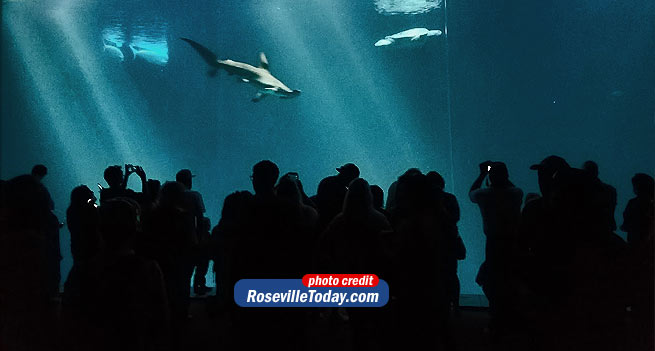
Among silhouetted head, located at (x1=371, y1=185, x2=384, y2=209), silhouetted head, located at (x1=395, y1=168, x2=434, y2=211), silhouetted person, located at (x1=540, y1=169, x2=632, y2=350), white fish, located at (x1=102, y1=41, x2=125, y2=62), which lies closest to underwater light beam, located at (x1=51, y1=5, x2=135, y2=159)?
white fish, located at (x1=102, y1=41, x2=125, y2=62)

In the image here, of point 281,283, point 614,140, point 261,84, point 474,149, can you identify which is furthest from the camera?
point 614,140

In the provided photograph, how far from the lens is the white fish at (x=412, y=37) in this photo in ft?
60.8

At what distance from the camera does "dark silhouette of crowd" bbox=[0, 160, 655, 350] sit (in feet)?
9.02

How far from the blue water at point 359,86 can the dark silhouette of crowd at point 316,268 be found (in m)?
→ 14.4

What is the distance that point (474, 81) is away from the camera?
25.3 m

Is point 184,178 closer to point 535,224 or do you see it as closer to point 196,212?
point 196,212

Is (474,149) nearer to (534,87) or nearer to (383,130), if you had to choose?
(534,87)

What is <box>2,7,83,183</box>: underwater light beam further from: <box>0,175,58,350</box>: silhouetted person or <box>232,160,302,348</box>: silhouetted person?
<box>232,160,302,348</box>: silhouetted person

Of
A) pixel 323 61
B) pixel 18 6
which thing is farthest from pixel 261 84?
pixel 323 61

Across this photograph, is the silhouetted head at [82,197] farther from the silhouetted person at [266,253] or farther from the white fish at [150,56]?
the white fish at [150,56]

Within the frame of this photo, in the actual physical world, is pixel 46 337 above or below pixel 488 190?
below

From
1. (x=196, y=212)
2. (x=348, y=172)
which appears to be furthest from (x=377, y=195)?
(x=196, y=212)

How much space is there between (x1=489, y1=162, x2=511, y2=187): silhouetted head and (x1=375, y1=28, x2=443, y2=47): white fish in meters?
14.6

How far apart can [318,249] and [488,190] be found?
7.00ft
